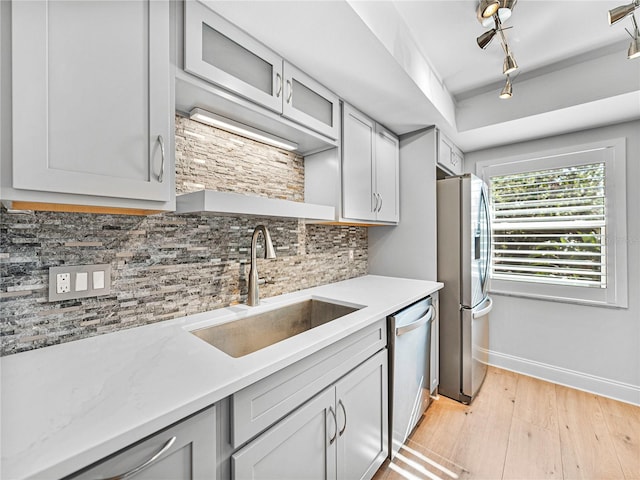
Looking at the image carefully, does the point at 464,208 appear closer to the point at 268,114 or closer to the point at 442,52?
the point at 442,52

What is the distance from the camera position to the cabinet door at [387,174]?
7.13 feet

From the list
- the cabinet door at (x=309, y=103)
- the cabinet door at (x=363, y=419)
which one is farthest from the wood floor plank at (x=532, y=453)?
the cabinet door at (x=309, y=103)

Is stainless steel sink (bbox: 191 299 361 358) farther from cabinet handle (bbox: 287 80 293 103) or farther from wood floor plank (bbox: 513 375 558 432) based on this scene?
wood floor plank (bbox: 513 375 558 432)

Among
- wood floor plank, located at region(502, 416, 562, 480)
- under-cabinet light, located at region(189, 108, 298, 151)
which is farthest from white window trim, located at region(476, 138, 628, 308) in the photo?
under-cabinet light, located at region(189, 108, 298, 151)

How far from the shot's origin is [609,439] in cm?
179

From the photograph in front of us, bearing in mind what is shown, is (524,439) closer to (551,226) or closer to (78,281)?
(551,226)

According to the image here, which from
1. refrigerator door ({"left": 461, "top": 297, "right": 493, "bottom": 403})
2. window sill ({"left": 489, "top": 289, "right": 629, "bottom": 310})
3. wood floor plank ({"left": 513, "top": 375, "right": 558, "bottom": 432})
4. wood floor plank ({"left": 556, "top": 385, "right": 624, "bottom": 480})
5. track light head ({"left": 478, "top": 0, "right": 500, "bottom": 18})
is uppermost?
track light head ({"left": 478, "top": 0, "right": 500, "bottom": 18})

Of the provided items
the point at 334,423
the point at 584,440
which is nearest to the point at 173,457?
the point at 334,423

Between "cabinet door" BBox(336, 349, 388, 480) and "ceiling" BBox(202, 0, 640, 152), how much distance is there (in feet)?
4.85

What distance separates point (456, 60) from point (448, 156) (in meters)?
Result: 0.79

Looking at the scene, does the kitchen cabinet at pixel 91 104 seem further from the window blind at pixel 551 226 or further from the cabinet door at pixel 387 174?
the window blind at pixel 551 226

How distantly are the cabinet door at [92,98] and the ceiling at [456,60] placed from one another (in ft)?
1.31

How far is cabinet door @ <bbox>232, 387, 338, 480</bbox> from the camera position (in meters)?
0.83

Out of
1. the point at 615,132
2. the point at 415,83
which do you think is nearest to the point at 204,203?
the point at 415,83
